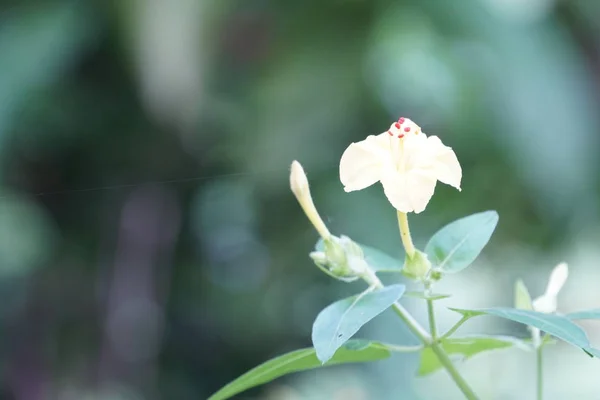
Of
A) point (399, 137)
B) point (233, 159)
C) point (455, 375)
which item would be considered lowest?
point (455, 375)

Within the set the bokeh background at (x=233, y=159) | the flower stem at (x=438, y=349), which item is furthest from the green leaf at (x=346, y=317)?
the bokeh background at (x=233, y=159)

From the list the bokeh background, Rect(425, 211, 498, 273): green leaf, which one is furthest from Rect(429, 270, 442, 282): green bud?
the bokeh background

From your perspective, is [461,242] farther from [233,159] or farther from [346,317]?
[233,159]

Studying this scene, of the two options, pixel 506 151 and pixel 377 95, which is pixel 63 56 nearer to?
pixel 377 95

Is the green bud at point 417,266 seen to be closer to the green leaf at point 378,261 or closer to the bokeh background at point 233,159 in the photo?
the green leaf at point 378,261

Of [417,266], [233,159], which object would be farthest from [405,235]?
[233,159]

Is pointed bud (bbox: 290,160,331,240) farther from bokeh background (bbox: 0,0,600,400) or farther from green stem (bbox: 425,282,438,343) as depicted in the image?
bokeh background (bbox: 0,0,600,400)
